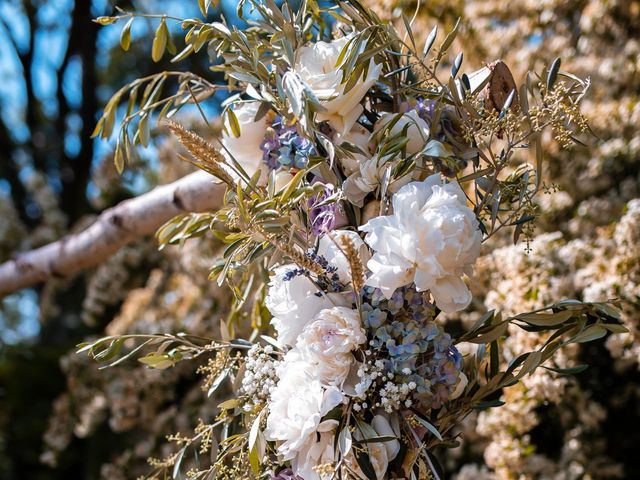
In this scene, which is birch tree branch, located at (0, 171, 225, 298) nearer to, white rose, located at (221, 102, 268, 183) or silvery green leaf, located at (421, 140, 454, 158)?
white rose, located at (221, 102, 268, 183)

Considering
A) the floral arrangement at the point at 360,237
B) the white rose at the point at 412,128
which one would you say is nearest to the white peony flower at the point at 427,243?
the floral arrangement at the point at 360,237

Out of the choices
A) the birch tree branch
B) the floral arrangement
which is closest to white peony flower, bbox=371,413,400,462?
the floral arrangement

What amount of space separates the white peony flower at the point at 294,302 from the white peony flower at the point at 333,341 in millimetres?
38

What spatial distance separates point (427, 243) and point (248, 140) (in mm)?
399

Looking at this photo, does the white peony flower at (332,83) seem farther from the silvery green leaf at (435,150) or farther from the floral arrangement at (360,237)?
the silvery green leaf at (435,150)

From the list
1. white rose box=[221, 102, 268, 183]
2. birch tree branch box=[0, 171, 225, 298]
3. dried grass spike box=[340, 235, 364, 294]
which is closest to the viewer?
dried grass spike box=[340, 235, 364, 294]

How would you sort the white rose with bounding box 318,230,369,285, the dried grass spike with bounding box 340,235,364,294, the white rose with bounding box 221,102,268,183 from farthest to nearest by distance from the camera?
the white rose with bounding box 221,102,268,183 < the white rose with bounding box 318,230,369,285 < the dried grass spike with bounding box 340,235,364,294

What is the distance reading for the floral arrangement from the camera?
861 mm

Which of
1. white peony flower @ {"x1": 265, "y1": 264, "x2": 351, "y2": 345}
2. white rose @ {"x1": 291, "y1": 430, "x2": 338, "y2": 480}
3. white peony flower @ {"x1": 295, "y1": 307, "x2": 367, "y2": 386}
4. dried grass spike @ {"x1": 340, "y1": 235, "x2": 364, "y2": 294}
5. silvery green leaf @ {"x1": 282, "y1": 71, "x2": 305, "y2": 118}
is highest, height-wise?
silvery green leaf @ {"x1": 282, "y1": 71, "x2": 305, "y2": 118}

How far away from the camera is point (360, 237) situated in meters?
0.95

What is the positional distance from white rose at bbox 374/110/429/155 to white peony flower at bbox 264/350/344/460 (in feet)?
1.12

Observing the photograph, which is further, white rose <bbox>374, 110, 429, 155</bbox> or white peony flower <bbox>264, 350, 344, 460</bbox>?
white rose <bbox>374, 110, 429, 155</bbox>

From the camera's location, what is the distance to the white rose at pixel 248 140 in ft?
3.59

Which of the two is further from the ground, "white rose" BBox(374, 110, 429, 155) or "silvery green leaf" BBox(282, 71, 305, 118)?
"silvery green leaf" BBox(282, 71, 305, 118)
